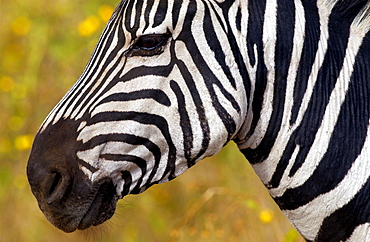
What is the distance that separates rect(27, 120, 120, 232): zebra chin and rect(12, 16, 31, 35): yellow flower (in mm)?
5306

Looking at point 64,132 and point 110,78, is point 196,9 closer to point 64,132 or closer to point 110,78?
point 110,78

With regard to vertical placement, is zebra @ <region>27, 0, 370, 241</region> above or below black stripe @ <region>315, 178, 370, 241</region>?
above

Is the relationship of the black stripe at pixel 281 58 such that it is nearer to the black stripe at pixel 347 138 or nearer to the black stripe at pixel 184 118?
the black stripe at pixel 347 138

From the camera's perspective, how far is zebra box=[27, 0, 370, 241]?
8.64 ft

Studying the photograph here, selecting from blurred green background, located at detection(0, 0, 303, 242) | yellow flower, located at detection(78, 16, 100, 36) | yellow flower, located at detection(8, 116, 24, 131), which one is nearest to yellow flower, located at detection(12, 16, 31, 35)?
blurred green background, located at detection(0, 0, 303, 242)

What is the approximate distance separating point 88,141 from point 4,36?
5.64 metres

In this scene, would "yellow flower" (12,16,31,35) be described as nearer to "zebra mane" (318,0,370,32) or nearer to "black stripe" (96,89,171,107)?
"black stripe" (96,89,171,107)

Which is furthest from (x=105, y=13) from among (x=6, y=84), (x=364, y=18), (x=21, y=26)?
(x=364, y=18)

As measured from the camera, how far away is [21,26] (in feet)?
25.2

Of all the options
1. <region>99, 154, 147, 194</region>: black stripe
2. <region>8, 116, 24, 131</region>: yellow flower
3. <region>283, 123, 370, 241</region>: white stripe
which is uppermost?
<region>8, 116, 24, 131</region>: yellow flower

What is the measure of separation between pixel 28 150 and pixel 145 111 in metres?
4.54

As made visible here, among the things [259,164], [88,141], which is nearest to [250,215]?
[259,164]

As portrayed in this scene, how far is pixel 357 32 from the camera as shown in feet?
9.02

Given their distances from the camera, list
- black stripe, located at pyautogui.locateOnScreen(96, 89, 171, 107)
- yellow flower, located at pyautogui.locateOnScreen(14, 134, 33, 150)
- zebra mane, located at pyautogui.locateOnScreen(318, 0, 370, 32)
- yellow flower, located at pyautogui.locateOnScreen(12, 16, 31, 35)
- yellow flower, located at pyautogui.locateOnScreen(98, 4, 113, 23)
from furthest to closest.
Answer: yellow flower, located at pyautogui.locateOnScreen(12, 16, 31, 35) → yellow flower, located at pyautogui.locateOnScreen(98, 4, 113, 23) → yellow flower, located at pyautogui.locateOnScreen(14, 134, 33, 150) → zebra mane, located at pyautogui.locateOnScreen(318, 0, 370, 32) → black stripe, located at pyautogui.locateOnScreen(96, 89, 171, 107)
